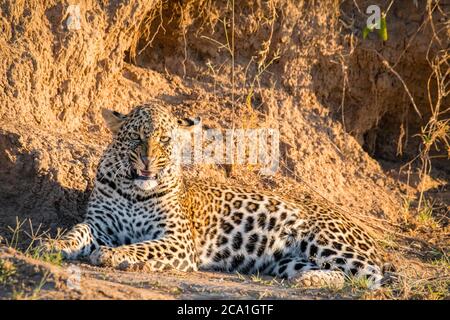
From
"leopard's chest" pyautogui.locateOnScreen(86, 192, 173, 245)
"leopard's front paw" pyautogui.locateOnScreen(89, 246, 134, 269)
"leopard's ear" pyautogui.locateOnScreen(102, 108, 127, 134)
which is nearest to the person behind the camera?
"leopard's front paw" pyautogui.locateOnScreen(89, 246, 134, 269)

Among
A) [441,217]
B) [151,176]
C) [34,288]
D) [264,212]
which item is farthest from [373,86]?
[34,288]

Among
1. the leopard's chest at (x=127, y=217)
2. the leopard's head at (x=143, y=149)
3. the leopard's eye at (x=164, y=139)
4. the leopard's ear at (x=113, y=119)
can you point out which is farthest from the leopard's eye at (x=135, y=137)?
the leopard's chest at (x=127, y=217)

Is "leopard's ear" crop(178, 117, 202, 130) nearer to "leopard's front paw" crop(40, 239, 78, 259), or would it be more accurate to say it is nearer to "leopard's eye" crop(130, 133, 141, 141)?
"leopard's eye" crop(130, 133, 141, 141)

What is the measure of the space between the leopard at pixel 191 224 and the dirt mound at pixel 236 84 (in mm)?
820

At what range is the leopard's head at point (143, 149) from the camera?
378 inches

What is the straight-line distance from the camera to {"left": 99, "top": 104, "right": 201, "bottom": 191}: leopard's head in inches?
378

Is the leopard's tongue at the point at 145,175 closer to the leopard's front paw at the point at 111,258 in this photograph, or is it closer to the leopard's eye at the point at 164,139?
the leopard's eye at the point at 164,139

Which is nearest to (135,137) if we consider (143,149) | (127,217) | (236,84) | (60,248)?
(143,149)

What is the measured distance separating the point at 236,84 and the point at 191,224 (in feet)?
10.5

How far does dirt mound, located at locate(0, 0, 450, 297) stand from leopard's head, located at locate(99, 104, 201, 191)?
0.83m

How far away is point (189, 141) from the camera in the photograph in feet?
38.7

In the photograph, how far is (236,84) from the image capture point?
1273 cm

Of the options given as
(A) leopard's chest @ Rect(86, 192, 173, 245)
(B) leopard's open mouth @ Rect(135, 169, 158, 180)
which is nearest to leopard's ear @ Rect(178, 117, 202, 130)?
(B) leopard's open mouth @ Rect(135, 169, 158, 180)

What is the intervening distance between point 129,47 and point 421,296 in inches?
213
